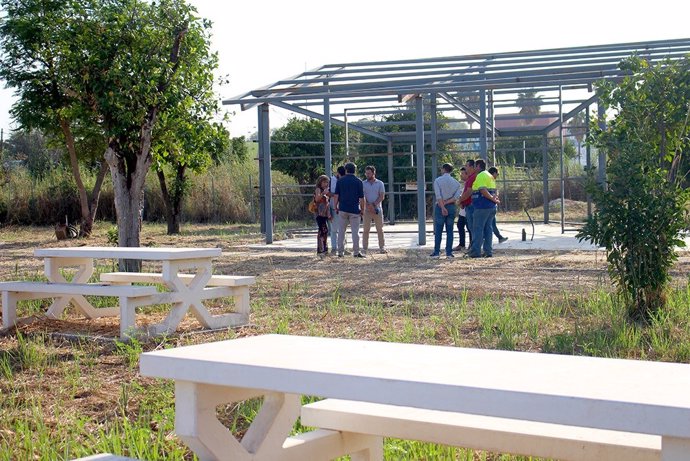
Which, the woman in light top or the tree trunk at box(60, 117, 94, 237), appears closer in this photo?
the woman in light top

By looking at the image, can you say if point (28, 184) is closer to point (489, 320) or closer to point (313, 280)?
point (313, 280)

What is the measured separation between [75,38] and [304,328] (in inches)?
261

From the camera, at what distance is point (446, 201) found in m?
15.5

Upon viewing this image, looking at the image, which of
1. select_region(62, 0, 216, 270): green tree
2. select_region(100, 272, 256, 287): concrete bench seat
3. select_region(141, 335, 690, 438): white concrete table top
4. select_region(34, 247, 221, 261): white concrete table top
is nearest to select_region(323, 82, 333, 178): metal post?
select_region(62, 0, 216, 270): green tree

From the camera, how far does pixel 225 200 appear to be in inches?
1197

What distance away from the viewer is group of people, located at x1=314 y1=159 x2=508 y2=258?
15129 mm

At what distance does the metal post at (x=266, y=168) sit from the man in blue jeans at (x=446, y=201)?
180 inches

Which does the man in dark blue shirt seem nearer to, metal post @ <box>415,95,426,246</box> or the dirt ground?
the dirt ground

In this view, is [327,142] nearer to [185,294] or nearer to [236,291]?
[236,291]

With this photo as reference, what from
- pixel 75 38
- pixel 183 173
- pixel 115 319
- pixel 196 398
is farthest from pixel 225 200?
pixel 196 398

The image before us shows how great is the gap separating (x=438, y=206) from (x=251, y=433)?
1247 cm

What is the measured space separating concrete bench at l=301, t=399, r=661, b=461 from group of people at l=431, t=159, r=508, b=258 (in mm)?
11673

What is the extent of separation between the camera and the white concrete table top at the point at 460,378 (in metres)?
2.43

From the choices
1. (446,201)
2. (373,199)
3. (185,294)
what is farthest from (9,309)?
(373,199)
